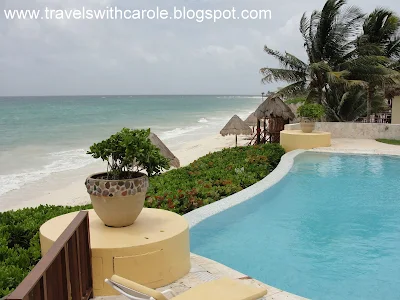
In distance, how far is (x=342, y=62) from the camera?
63.6 feet

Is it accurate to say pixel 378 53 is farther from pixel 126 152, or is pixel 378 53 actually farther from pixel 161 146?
pixel 126 152

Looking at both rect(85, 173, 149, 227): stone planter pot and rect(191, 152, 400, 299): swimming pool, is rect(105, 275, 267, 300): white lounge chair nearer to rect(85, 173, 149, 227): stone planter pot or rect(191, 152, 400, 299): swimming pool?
rect(85, 173, 149, 227): stone planter pot

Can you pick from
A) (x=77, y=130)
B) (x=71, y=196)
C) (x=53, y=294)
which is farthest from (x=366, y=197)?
(x=77, y=130)

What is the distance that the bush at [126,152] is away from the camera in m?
4.27

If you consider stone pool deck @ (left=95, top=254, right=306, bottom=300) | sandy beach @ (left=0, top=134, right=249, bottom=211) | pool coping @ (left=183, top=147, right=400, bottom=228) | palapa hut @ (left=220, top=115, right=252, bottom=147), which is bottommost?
sandy beach @ (left=0, top=134, right=249, bottom=211)

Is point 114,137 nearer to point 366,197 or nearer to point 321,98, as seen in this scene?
point 366,197

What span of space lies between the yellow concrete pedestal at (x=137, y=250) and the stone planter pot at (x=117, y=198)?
134mm

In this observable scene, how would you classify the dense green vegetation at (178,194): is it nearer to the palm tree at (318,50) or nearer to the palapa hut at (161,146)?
the palapa hut at (161,146)

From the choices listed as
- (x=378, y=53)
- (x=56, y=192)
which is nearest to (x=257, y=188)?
(x=56, y=192)

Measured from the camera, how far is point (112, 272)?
3861mm

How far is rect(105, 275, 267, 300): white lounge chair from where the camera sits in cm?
289

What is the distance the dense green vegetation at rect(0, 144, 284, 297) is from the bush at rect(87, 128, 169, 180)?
1433 millimetres

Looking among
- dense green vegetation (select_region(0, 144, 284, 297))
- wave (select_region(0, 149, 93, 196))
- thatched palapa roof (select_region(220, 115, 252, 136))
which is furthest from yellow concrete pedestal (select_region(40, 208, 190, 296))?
thatched palapa roof (select_region(220, 115, 252, 136))

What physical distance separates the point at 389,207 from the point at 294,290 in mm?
4504
